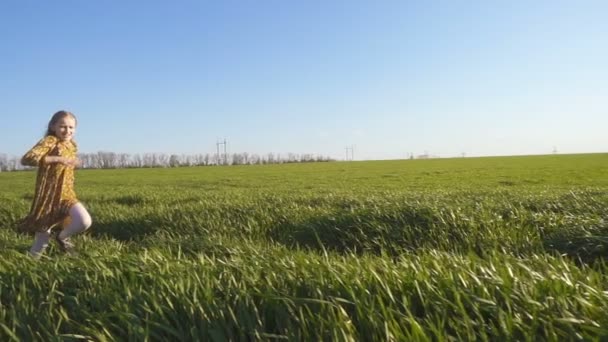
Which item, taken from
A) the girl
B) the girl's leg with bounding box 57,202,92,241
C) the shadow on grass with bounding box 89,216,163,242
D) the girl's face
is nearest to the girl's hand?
the girl

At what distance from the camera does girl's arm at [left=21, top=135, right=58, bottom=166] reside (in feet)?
15.9

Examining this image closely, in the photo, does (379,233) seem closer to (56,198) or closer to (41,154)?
(56,198)

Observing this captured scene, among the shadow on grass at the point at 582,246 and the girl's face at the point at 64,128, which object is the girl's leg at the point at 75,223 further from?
the shadow on grass at the point at 582,246

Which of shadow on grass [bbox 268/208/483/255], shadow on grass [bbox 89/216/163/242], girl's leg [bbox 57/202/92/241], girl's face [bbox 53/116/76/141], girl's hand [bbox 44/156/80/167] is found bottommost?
shadow on grass [bbox 89/216/163/242]

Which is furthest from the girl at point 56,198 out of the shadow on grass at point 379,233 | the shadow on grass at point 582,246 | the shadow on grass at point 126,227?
the shadow on grass at point 582,246

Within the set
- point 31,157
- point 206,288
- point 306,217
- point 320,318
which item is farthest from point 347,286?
point 306,217

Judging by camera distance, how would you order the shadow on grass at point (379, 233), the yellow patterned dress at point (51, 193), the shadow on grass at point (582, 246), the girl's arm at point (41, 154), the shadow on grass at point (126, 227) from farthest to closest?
1. the shadow on grass at point (126, 227)
2. the shadow on grass at point (379, 233)
3. the yellow patterned dress at point (51, 193)
4. the girl's arm at point (41, 154)
5. the shadow on grass at point (582, 246)

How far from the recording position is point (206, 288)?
98.6 inches

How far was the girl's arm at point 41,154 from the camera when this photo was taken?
15.9 ft

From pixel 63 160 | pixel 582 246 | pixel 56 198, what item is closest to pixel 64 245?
pixel 56 198

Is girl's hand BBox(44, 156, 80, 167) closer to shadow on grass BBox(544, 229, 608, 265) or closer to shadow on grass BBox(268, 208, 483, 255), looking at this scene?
shadow on grass BBox(268, 208, 483, 255)

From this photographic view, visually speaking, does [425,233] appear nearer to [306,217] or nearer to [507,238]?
[507,238]

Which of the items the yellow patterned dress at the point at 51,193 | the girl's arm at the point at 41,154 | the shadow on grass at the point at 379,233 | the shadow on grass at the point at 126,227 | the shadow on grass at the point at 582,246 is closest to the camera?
the shadow on grass at the point at 582,246

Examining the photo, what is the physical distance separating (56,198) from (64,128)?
854 millimetres
